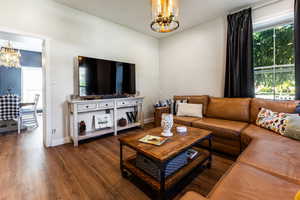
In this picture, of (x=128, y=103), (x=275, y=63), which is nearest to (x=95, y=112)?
(x=128, y=103)

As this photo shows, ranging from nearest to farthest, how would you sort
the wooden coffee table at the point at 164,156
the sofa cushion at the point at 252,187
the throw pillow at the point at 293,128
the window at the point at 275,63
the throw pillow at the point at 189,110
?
1. the sofa cushion at the point at 252,187
2. the wooden coffee table at the point at 164,156
3. the throw pillow at the point at 293,128
4. the window at the point at 275,63
5. the throw pillow at the point at 189,110

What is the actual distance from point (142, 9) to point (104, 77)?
5.24 ft

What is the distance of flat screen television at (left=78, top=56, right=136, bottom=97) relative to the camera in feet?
8.77

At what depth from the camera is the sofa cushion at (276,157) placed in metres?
0.97

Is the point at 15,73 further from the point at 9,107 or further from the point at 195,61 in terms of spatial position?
the point at 195,61

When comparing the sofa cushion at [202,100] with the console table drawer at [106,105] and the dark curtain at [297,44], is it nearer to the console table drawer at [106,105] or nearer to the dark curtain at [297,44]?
the dark curtain at [297,44]

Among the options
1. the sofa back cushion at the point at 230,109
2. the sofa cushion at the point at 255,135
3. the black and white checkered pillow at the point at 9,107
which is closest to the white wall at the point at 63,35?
the black and white checkered pillow at the point at 9,107

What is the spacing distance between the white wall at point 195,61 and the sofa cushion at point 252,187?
2.38 metres

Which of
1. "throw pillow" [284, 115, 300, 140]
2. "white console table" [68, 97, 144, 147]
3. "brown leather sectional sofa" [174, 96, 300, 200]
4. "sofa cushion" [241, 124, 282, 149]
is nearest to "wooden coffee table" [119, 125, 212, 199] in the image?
"brown leather sectional sofa" [174, 96, 300, 200]

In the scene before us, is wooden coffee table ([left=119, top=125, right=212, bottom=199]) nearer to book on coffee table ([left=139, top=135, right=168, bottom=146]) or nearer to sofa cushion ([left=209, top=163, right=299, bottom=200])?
book on coffee table ([left=139, top=135, right=168, bottom=146])

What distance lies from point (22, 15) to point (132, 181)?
303 centimetres

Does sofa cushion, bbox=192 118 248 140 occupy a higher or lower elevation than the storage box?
higher

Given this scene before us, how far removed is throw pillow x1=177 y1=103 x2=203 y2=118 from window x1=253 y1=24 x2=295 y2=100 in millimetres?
1195

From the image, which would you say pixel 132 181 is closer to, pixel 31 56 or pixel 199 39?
pixel 199 39
